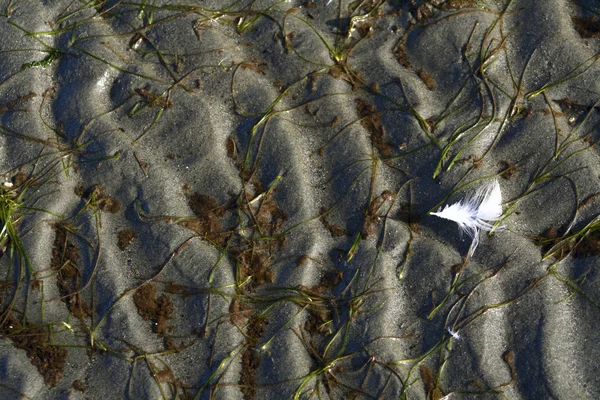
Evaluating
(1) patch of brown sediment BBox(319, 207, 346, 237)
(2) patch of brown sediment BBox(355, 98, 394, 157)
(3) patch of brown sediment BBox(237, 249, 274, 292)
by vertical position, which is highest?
(2) patch of brown sediment BBox(355, 98, 394, 157)

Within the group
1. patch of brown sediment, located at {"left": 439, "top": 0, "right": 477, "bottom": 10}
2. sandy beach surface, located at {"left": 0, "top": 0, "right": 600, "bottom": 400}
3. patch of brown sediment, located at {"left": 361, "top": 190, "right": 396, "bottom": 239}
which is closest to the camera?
sandy beach surface, located at {"left": 0, "top": 0, "right": 600, "bottom": 400}

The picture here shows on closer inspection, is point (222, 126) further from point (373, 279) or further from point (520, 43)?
point (520, 43)

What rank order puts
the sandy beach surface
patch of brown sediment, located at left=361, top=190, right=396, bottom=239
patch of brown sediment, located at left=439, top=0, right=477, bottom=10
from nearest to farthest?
the sandy beach surface < patch of brown sediment, located at left=361, top=190, right=396, bottom=239 < patch of brown sediment, located at left=439, top=0, right=477, bottom=10

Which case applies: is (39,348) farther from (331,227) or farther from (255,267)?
(331,227)

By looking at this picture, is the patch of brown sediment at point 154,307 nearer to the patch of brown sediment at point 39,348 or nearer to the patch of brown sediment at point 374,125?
Answer: the patch of brown sediment at point 39,348

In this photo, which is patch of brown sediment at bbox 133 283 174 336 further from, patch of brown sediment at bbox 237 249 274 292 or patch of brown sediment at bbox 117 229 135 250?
patch of brown sediment at bbox 237 249 274 292

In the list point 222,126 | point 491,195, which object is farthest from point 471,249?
point 222,126

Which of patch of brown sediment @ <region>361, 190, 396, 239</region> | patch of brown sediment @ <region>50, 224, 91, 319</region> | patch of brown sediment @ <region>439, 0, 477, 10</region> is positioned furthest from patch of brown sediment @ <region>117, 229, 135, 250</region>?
patch of brown sediment @ <region>439, 0, 477, 10</region>
